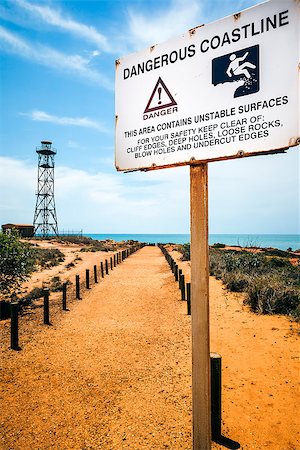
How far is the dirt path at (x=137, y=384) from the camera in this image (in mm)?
3775

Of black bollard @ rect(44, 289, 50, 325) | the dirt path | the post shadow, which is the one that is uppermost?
black bollard @ rect(44, 289, 50, 325)

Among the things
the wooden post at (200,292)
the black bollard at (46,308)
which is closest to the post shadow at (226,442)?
the wooden post at (200,292)

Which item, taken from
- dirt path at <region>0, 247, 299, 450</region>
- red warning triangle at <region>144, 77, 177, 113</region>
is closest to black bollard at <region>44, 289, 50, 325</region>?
dirt path at <region>0, 247, 299, 450</region>

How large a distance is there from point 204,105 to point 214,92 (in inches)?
4.2

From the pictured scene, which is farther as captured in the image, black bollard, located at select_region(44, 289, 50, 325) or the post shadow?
black bollard, located at select_region(44, 289, 50, 325)

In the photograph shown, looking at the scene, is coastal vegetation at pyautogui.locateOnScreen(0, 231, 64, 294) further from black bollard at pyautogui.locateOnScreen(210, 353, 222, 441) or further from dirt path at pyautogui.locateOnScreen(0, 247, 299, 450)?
black bollard at pyautogui.locateOnScreen(210, 353, 222, 441)

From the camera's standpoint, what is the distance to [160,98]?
2332 millimetres

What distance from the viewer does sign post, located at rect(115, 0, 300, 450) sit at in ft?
6.09

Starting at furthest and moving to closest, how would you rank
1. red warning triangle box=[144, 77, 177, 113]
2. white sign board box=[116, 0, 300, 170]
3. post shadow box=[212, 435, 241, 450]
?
post shadow box=[212, 435, 241, 450] < red warning triangle box=[144, 77, 177, 113] < white sign board box=[116, 0, 300, 170]

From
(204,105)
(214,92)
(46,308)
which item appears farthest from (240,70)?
(46,308)

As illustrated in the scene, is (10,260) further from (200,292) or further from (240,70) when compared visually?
(240,70)

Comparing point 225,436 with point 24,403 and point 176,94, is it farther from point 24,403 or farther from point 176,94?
point 176,94

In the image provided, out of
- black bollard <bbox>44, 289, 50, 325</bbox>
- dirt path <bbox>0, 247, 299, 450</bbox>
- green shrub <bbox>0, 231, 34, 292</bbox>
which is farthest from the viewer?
green shrub <bbox>0, 231, 34, 292</bbox>

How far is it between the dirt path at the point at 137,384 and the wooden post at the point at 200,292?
5.20ft
